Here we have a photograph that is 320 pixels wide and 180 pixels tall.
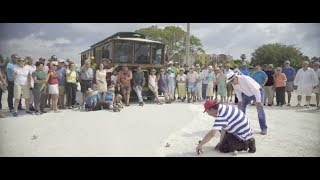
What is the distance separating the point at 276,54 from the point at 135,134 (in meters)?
28.6

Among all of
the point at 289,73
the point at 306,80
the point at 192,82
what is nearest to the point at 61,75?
the point at 192,82

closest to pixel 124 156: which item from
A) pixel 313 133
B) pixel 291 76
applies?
pixel 313 133

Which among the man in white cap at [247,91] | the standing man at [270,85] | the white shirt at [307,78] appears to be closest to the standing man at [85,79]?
the man in white cap at [247,91]

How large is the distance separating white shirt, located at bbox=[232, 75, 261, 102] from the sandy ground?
0.96 metres

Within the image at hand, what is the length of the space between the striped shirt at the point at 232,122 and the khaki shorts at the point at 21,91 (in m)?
6.09

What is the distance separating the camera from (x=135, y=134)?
22.9 feet

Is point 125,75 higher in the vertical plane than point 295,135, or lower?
higher

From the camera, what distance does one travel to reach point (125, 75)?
1154cm

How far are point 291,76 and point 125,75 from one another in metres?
6.22

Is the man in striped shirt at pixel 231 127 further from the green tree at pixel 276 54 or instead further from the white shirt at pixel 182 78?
the green tree at pixel 276 54

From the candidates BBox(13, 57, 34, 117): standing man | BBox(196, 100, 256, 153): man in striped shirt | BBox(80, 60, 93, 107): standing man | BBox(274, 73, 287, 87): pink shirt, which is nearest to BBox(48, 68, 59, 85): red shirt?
BBox(13, 57, 34, 117): standing man

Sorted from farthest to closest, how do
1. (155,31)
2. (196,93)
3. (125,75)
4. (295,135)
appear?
(155,31) < (196,93) < (125,75) < (295,135)

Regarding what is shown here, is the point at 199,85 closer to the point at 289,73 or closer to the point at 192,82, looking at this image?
the point at 192,82

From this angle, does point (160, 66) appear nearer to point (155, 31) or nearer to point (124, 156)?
point (124, 156)
